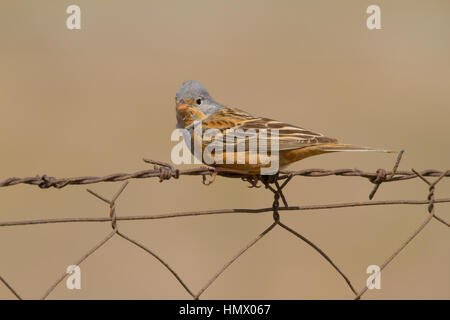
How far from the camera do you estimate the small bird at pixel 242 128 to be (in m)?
5.97

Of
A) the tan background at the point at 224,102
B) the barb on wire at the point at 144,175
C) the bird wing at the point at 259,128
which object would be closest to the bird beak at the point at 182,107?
the bird wing at the point at 259,128

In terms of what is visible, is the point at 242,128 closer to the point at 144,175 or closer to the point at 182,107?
the point at 182,107

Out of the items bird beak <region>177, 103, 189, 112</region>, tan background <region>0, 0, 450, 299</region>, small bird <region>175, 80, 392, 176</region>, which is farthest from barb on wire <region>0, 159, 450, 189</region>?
tan background <region>0, 0, 450, 299</region>

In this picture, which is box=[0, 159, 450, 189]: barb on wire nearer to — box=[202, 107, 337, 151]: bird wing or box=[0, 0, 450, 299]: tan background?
box=[202, 107, 337, 151]: bird wing

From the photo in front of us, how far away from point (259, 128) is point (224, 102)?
839 centimetres

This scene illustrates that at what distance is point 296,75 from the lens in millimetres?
16797

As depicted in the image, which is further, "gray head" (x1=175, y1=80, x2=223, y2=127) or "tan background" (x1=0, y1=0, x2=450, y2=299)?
"tan background" (x1=0, y1=0, x2=450, y2=299)

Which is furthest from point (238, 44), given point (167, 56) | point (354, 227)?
point (354, 227)

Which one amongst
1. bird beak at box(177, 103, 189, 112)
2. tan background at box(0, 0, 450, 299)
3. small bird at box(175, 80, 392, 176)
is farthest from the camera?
tan background at box(0, 0, 450, 299)

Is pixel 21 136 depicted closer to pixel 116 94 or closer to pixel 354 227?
pixel 116 94

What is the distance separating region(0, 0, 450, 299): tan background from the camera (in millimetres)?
10211

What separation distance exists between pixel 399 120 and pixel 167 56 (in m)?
5.86

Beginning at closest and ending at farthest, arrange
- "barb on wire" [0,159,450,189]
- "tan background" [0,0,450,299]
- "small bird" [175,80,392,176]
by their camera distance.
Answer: "barb on wire" [0,159,450,189] < "small bird" [175,80,392,176] < "tan background" [0,0,450,299]

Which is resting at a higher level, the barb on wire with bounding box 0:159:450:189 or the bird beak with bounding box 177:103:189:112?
the bird beak with bounding box 177:103:189:112
